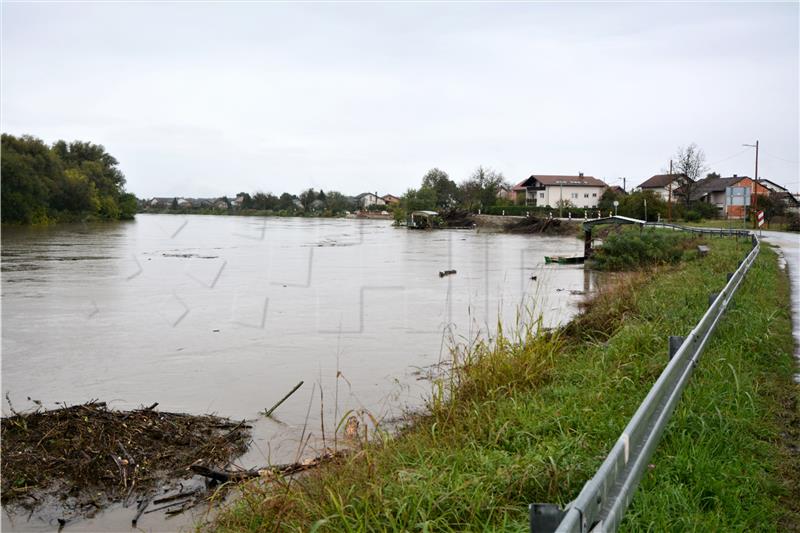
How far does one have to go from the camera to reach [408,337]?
1340 cm

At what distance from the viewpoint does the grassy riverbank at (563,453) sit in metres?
3.76

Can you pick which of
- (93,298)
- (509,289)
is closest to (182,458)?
(93,298)

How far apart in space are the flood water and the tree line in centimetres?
3874

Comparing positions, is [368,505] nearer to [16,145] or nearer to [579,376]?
[579,376]

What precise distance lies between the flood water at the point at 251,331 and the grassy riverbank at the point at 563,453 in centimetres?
136

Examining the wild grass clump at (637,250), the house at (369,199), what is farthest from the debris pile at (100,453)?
the house at (369,199)

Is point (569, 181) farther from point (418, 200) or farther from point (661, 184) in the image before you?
point (418, 200)

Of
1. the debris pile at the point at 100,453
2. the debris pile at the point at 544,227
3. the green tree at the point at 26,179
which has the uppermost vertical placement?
the green tree at the point at 26,179

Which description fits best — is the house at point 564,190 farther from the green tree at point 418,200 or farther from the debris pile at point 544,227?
the debris pile at point 544,227

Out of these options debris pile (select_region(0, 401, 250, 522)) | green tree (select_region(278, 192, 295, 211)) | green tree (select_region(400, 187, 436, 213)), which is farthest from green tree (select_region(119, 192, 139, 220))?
debris pile (select_region(0, 401, 250, 522))

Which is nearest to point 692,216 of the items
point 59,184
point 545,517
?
point 59,184

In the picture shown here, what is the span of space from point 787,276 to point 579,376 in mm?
11439

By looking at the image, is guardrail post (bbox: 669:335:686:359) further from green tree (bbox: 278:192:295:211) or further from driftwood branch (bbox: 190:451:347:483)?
green tree (bbox: 278:192:295:211)

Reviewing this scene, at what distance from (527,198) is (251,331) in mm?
108853
